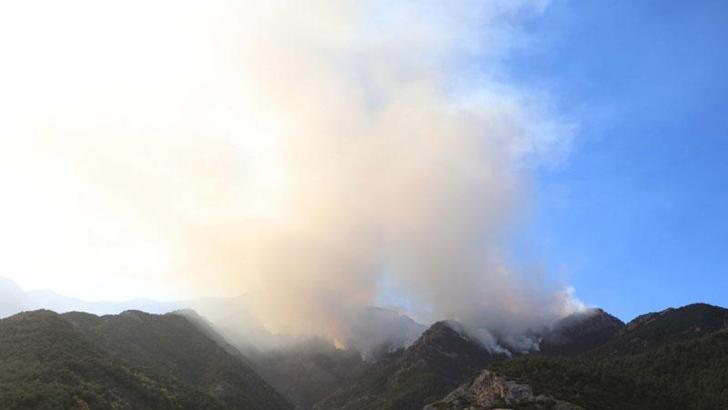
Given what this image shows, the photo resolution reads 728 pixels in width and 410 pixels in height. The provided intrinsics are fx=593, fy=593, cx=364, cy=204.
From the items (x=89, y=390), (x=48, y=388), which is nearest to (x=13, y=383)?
(x=48, y=388)

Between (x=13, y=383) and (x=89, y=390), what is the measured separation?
956 inches

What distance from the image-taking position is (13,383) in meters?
182

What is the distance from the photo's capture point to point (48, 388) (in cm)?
18425

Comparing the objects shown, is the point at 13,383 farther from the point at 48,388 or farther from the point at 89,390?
the point at 89,390

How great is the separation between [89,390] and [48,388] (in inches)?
663

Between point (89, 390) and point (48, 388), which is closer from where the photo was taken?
point (48, 388)

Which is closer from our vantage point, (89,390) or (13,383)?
(13,383)

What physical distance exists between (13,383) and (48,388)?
1002 centimetres

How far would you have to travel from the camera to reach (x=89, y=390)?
7840 inches
